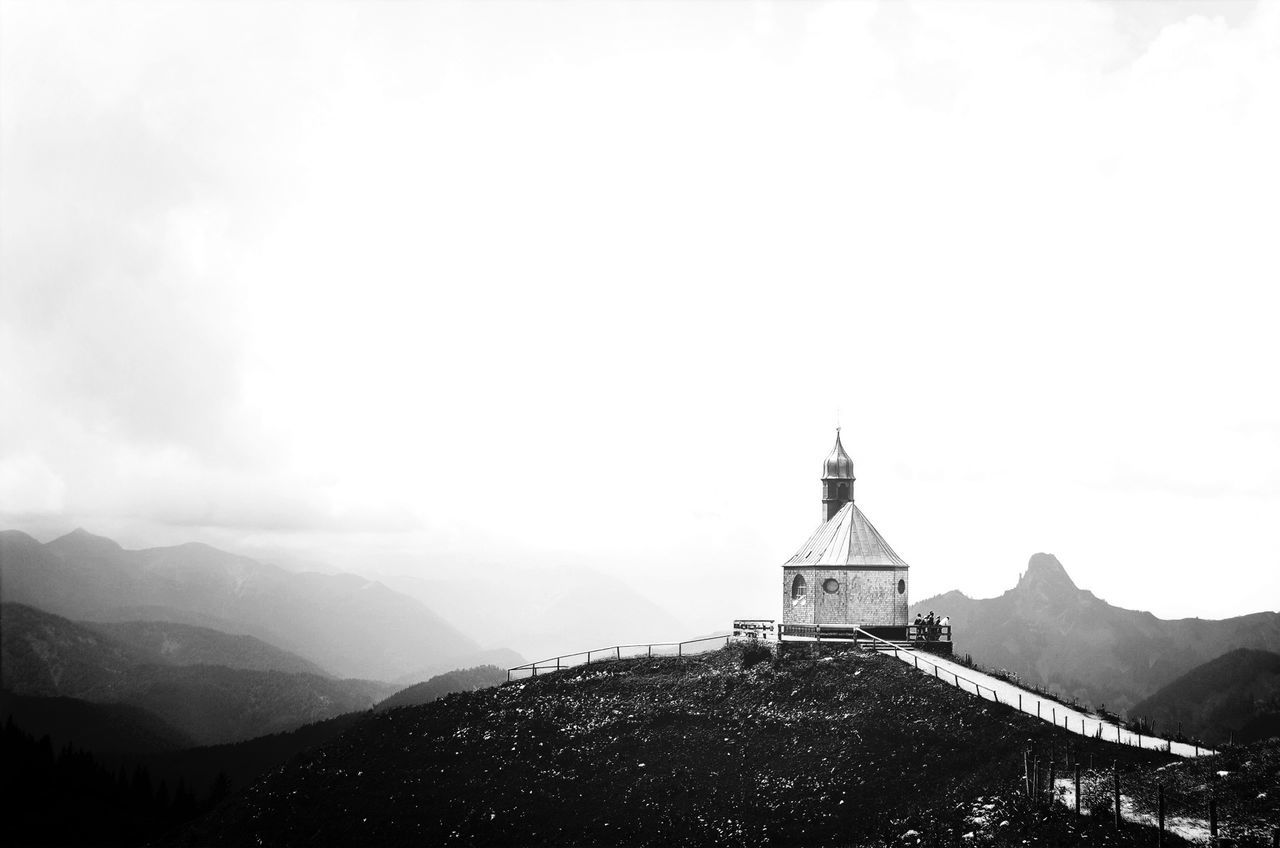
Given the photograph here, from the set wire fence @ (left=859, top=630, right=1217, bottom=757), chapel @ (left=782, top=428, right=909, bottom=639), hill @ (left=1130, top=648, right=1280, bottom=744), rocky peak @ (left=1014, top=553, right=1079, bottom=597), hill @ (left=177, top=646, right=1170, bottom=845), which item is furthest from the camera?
rocky peak @ (left=1014, top=553, right=1079, bottom=597)

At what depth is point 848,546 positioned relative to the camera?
57281 millimetres

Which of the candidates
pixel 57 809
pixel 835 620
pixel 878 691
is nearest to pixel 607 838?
pixel 878 691

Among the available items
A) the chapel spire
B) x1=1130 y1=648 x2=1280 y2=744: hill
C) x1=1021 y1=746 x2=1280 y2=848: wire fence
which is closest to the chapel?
the chapel spire

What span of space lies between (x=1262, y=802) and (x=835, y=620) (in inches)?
1180

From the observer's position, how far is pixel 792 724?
144 feet

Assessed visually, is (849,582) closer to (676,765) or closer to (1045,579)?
(676,765)

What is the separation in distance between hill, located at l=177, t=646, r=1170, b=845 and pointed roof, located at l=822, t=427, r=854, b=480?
1639cm

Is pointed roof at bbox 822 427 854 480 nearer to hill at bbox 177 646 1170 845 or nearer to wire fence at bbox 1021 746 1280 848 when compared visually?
hill at bbox 177 646 1170 845

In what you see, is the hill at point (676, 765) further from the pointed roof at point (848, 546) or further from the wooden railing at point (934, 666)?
the pointed roof at point (848, 546)

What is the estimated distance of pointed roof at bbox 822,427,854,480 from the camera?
206ft

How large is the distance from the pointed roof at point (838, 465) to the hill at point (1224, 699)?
5573cm

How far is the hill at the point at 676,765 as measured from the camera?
116ft

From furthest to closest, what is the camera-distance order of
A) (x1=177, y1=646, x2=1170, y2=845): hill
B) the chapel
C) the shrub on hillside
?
1. the chapel
2. the shrub on hillside
3. (x1=177, y1=646, x2=1170, y2=845): hill

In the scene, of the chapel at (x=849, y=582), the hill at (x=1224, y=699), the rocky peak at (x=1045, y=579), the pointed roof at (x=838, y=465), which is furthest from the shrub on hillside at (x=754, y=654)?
the rocky peak at (x=1045, y=579)
